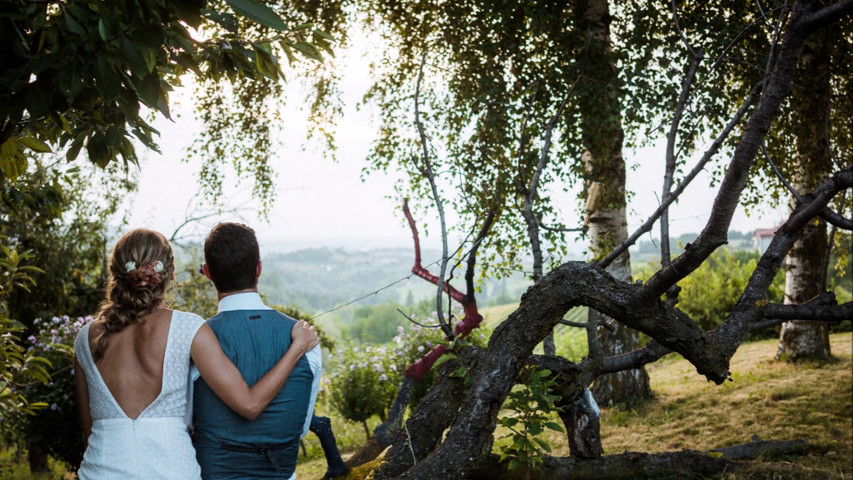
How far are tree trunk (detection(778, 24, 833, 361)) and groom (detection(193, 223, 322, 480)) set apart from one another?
218 inches

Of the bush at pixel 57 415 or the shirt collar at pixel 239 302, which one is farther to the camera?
the bush at pixel 57 415

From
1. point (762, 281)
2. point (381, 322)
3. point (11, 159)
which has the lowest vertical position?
point (381, 322)

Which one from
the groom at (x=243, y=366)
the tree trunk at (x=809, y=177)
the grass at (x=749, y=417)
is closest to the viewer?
the groom at (x=243, y=366)

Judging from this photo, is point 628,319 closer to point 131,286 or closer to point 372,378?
point 131,286

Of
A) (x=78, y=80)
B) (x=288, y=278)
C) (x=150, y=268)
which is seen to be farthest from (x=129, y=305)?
(x=288, y=278)

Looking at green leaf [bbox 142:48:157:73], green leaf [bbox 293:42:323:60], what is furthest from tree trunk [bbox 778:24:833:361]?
green leaf [bbox 142:48:157:73]

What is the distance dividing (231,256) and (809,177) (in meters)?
7.02

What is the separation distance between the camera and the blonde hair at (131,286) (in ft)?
6.83

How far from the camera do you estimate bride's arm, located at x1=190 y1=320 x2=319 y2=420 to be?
6.70 ft

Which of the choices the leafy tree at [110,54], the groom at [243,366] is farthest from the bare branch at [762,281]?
the leafy tree at [110,54]

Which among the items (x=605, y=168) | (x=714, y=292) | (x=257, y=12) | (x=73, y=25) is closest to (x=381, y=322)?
(x=714, y=292)

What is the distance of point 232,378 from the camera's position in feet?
6.71

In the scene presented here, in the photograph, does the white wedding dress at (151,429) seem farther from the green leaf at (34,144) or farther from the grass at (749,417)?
the grass at (749,417)

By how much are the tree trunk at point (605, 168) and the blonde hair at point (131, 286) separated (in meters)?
3.65
